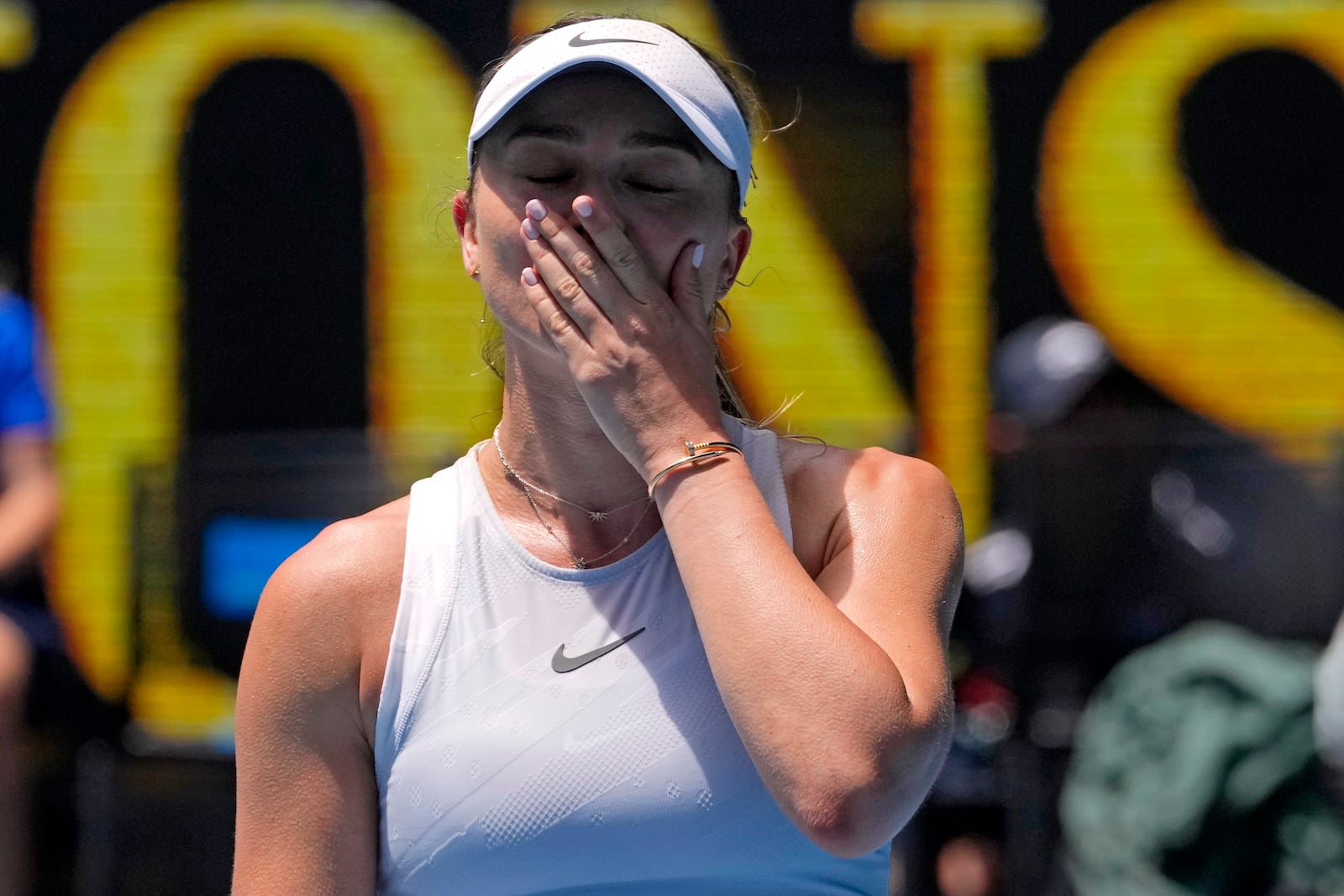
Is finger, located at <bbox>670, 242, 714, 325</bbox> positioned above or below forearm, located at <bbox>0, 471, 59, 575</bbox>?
above

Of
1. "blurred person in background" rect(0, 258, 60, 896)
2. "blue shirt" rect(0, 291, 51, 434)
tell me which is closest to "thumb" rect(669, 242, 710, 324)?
"blurred person in background" rect(0, 258, 60, 896)

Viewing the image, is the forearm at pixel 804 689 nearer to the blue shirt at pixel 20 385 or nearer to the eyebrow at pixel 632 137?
the eyebrow at pixel 632 137

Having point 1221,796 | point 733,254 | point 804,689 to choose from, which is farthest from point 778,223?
point 804,689

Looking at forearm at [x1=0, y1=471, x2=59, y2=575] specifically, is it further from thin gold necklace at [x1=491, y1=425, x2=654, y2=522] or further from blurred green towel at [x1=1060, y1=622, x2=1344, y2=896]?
blurred green towel at [x1=1060, y1=622, x2=1344, y2=896]

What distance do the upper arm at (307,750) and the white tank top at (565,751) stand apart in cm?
3

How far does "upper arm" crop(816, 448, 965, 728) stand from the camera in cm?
158

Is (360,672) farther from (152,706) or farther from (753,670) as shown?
(152,706)

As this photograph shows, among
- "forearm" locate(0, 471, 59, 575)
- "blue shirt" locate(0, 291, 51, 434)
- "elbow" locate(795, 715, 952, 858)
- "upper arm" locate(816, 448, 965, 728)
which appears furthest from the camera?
"blue shirt" locate(0, 291, 51, 434)

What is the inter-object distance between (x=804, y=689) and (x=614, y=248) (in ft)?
1.53

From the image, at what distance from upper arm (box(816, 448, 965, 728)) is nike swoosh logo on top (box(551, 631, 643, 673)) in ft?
0.73

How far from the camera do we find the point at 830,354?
21.8ft

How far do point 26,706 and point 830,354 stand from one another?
143 inches

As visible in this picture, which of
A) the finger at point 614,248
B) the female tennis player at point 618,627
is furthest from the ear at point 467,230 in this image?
the finger at point 614,248

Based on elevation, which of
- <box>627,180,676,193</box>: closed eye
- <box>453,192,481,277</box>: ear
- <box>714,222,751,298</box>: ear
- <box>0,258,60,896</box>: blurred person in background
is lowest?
<box>0,258,60,896</box>: blurred person in background
